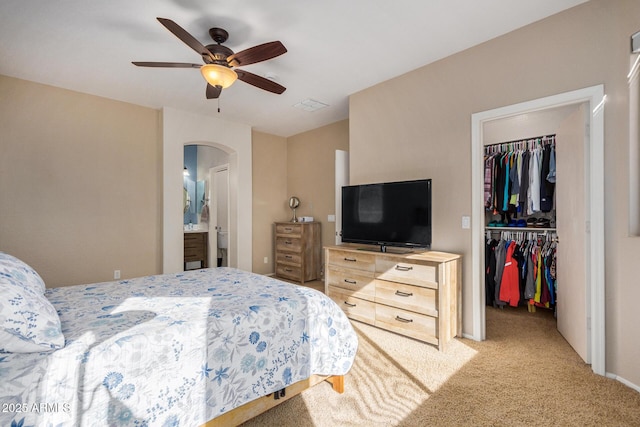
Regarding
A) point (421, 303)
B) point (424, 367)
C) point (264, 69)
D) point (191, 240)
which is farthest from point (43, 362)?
point (191, 240)

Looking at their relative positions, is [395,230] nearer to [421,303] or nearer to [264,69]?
[421,303]

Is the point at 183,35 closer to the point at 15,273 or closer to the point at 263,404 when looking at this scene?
the point at 15,273

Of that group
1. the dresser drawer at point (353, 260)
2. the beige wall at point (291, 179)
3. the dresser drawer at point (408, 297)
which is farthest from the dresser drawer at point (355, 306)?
the beige wall at point (291, 179)

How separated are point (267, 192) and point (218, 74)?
3371 millimetres

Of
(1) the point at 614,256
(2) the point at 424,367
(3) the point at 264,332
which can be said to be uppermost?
(1) the point at 614,256

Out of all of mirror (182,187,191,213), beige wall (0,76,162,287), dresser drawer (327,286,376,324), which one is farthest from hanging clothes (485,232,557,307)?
mirror (182,187,191,213)

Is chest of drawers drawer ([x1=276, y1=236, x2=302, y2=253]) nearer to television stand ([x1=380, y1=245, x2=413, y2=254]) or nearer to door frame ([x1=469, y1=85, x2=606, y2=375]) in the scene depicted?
television stand ([x1=380, y1=245, x2=413, y2=254])

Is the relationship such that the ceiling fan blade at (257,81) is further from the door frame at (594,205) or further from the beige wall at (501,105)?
the door frame at (594,205)

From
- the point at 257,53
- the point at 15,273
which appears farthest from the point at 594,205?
the point at 15,273

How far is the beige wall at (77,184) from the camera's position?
11.3ft

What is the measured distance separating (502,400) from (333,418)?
106 cm

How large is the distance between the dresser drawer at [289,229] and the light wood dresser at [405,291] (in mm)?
1755

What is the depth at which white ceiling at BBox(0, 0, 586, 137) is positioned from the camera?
228 cm

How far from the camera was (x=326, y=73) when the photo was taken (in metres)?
3.34
